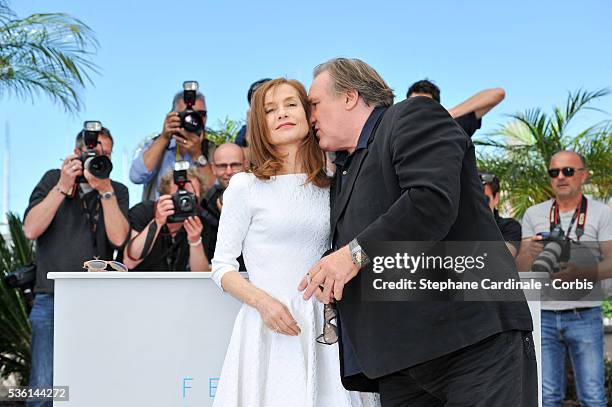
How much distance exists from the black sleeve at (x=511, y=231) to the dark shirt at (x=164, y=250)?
74.0 inches

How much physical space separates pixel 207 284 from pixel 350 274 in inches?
45.1

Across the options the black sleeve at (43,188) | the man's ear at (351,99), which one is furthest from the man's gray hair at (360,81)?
the black sleeve at (43,188)

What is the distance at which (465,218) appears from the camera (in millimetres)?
2275

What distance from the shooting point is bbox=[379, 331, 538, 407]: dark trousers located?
7.16 ft

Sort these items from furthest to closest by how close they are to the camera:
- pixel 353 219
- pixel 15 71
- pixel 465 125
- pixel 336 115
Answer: pixel 15 71, pixel 465 125, pixel 336 115, pixel 353 219

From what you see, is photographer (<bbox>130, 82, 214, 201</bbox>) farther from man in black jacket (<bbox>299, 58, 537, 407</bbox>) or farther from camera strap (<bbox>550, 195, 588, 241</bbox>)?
man in black jacket (<bbox>299, 58, 537, 407</bbox>)

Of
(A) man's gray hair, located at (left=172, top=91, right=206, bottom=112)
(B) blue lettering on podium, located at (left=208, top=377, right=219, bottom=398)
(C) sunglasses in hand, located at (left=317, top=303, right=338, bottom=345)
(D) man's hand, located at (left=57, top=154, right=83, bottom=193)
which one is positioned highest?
(A) man's gray hair, located at (left=172, top=91, right=206, bottom=112)

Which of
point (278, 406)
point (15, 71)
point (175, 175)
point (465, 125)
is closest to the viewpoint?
point (278, 406)

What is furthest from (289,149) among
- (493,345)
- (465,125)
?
(465,125)

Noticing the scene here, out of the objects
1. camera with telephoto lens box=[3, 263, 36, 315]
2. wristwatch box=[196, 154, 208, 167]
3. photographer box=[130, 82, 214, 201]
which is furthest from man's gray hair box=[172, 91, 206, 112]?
camera with telephoto lens box=[3, 263, 36, 315]

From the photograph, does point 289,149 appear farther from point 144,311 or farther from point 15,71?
point 15,71

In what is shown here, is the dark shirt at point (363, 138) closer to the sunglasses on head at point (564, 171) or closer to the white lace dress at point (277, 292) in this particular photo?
the white lace dress at point (277, 292)

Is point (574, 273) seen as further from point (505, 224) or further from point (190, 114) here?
point (190, 114)

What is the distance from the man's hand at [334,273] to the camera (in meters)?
2.20
